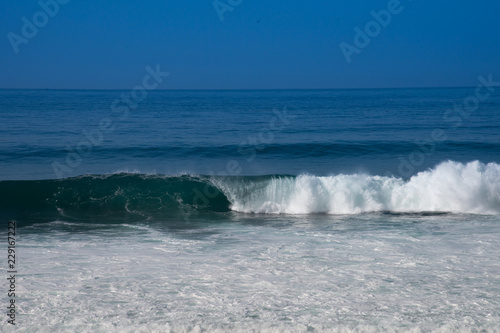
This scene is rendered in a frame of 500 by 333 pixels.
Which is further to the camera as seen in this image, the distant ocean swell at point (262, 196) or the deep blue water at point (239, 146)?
the deep blue water at point (239, 146)

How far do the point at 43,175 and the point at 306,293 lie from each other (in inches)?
520

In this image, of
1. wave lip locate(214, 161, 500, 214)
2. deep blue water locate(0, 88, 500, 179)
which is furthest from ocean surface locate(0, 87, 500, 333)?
deep blue water locate(0, 88, 500, 179)

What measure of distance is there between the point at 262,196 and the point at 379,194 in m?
3.22

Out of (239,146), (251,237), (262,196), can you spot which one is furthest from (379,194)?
(239,146)

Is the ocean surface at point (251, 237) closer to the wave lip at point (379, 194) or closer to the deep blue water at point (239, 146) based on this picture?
the wave lip at point (379, 194)

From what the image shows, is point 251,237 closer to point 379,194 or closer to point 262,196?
point 262,196

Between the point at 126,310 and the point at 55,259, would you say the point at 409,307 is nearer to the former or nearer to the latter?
the point at 126,310

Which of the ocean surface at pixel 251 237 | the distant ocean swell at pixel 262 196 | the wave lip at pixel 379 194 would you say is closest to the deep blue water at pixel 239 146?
the ocean surface at pixel 251 237

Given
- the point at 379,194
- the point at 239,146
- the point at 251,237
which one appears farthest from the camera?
the point at 239,146

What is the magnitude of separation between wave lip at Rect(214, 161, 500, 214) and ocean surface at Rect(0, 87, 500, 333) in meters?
0.04

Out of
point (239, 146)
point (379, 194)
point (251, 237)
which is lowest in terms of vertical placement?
point (251, 237)

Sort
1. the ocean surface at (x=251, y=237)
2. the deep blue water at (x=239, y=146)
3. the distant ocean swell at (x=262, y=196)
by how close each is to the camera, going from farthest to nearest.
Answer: the deep blue water at (x=239, y=146), the distant ocean swell at (x=262, y=196), the ocean surface at (x=251, y=237)

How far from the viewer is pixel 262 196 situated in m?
14.0

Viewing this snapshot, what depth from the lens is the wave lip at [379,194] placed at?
43.2ft
